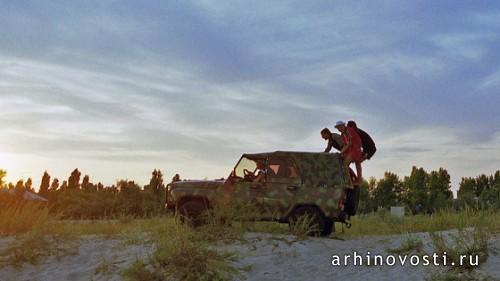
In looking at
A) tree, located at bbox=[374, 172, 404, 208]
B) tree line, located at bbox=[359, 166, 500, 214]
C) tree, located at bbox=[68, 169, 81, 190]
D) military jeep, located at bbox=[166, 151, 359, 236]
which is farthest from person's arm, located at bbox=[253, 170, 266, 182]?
tree, located at bbox=[68, 169, 81, 190]

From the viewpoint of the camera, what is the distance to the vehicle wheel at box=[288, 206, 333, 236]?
39.3ft

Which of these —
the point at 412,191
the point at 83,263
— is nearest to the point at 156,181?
the point at 412,191

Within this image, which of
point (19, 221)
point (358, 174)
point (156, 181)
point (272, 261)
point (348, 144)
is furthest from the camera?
point (156, 181)

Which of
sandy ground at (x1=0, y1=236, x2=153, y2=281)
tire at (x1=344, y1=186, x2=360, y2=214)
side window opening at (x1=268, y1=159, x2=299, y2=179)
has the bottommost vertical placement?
sandy ground at (x1=0, y1=236, x2=153, y2=281)

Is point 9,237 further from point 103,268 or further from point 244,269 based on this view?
point 244,269

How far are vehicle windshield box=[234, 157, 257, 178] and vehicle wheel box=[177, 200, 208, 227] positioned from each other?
104 cm

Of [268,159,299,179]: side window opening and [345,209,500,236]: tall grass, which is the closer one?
[345,209,500,236]: tall grass

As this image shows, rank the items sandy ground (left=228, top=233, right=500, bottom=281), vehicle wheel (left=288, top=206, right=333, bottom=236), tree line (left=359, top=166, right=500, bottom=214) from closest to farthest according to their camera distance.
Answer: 1. sandy ground (left=228, top=233, right=500, bottom=281)
2. vehicle wheel (left=288, top=206, right=333, bottom=236)
3. tree line (left=359, top=166, right=500, bottom=214)

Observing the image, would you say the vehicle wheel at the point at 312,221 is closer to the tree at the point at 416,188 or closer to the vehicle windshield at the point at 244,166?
the vehicle windshield at the point at 244,166

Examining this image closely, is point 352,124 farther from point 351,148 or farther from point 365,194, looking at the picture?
point 365,194

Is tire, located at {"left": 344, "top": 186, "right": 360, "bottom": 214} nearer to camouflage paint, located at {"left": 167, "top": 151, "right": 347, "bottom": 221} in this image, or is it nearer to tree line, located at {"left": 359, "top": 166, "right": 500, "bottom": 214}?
camouflage paint, located at {"left": 167, "top": 151, "right": 347, "bottom": 221}

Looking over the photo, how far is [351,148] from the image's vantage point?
1273 centimetres

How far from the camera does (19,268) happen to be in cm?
998

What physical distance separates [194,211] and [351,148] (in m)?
3.82
